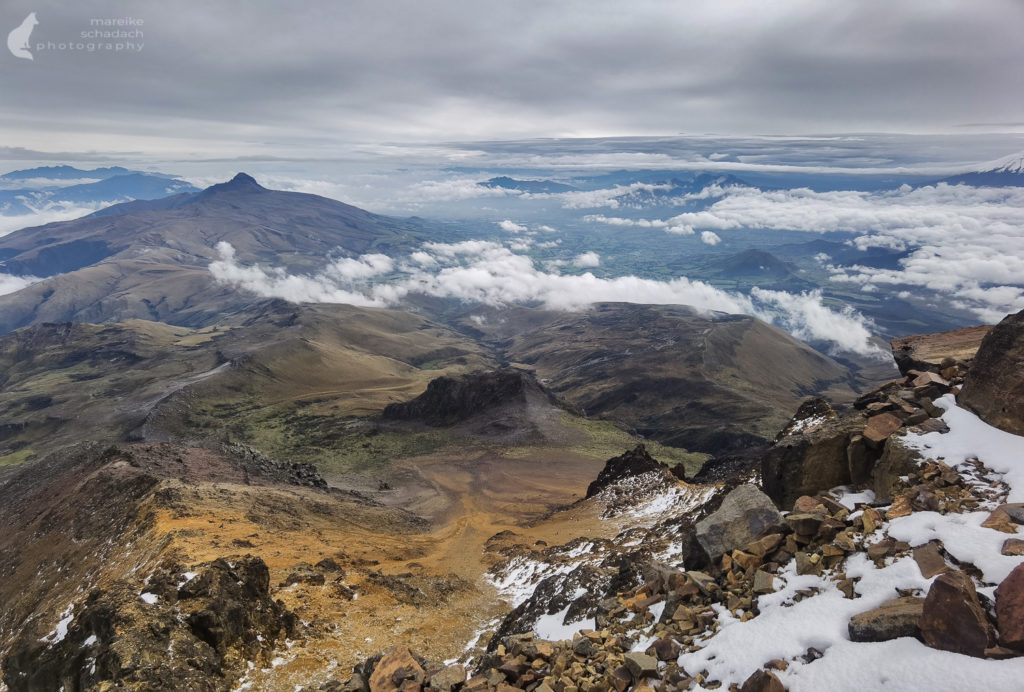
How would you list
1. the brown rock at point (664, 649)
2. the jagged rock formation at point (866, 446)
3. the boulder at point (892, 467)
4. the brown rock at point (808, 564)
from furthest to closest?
the jagged rock formation at point (866, 446) < the boulder at point (892, 467) < the brown rock at point (808, 564) < the brown rock at point (664, 649)

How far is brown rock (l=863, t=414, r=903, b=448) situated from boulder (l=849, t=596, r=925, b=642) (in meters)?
7.48

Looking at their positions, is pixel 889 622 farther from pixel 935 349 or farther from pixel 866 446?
pixel 935 349

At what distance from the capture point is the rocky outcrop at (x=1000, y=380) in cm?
1429

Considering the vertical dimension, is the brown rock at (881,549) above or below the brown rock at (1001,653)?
below

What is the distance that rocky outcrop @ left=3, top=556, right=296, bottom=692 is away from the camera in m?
16.6

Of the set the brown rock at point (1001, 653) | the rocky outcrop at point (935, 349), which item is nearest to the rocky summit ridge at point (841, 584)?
the brown rock at point (1001, 653)

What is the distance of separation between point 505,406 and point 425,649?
95.7 metres

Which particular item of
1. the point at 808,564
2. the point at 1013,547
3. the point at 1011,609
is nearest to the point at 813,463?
the point at 808,564

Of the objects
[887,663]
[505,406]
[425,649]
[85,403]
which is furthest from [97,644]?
[85,403]

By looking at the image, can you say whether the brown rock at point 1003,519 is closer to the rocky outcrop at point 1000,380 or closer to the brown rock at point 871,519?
the brown rock at point 871,519

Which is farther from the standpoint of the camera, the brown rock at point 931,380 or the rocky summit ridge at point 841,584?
the brown rock at point 931,380

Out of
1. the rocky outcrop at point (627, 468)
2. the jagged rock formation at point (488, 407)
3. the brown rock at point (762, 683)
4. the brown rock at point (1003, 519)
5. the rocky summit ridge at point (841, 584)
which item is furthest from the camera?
the jagged rock formation at point (488, 407)

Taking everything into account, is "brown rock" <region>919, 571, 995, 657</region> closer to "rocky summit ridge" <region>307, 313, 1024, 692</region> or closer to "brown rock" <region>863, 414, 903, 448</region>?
"rocky summit ridge" <region>307, 313, 1024, 692</region>

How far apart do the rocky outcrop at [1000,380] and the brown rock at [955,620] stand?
8436 millimetres
